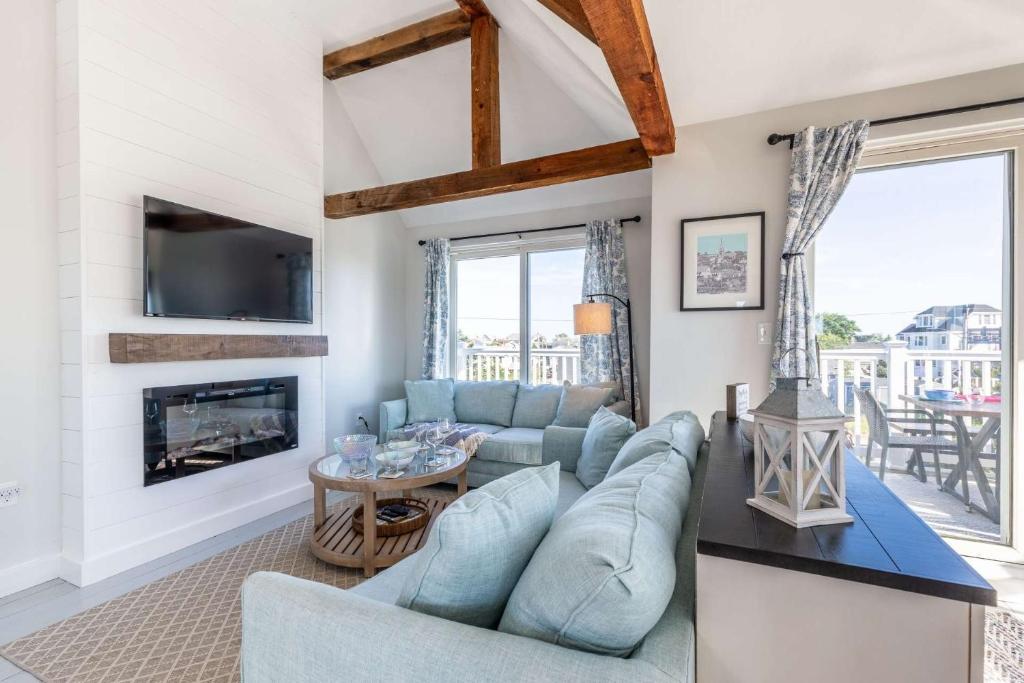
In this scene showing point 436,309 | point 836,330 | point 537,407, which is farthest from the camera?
point 436,309

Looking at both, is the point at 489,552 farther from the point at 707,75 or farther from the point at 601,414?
the point at 707,75

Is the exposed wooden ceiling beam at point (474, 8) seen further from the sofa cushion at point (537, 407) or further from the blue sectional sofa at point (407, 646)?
the blue sectional sofa at point (407, 646)

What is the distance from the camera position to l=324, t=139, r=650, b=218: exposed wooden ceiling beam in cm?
295

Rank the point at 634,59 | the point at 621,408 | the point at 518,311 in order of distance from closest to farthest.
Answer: the point at 634,59 < the point at 621,408 < the point at 518,311

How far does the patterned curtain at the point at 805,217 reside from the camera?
254 cm

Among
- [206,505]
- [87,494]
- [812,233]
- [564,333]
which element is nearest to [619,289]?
[564,333]

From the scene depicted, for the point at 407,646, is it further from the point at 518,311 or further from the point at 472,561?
the point at 518,311

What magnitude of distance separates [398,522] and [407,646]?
182cm

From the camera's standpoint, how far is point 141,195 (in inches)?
98.7

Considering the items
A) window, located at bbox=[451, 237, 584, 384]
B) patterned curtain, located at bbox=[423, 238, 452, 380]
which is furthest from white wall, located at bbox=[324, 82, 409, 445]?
window, located at bbox=[451, 237, 584, 384]

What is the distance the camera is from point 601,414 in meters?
2.56

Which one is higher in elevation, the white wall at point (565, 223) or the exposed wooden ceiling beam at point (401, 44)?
the exposed wooden ceiling beam at point (401, 44)

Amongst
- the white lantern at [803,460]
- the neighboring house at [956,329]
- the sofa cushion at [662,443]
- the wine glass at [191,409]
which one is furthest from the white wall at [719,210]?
the wine glass at [191,409]

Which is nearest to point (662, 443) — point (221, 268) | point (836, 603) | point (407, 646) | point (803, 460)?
point (803, 460)
